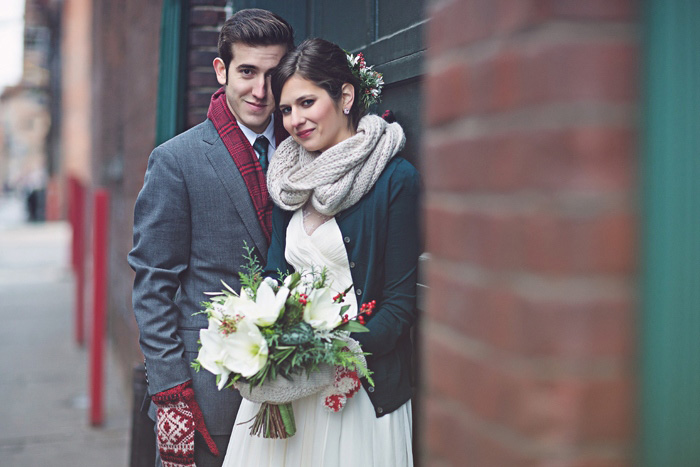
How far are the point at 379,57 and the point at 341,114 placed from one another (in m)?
0.65

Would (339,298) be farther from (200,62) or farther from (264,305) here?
(200,62)

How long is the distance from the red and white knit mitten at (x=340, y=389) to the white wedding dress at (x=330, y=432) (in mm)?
58

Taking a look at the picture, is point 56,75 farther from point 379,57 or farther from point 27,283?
point 379,57

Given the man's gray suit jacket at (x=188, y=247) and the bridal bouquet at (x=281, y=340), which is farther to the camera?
the man's gray suit jacket at (x=188, y=247)

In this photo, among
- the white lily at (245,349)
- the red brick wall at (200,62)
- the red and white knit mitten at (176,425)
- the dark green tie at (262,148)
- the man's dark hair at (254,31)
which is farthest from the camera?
the red brick wall at (200,62)

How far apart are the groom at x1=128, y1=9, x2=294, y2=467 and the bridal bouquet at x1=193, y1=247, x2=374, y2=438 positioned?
1.68 feet

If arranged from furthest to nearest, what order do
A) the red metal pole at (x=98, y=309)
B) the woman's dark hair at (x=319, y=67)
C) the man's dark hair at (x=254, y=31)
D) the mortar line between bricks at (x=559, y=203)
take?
the red metal pole at (x=98, y=309) → the man's dark hair at (x=254, y=31) → the woman's dark hair at (x=319, y=67) → the mortar line between bricks at (x=559, y=203)

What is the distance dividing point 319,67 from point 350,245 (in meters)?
0.56

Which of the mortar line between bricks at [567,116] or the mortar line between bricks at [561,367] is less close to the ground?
the mortar line between bricks at [567,116]

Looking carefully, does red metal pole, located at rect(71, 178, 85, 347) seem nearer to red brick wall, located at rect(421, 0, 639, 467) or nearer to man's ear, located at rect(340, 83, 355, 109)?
man's ear, located at rect(340, 83, 355, 109)

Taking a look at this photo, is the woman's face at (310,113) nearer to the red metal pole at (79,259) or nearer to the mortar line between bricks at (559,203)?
the mortar line between bricks at (559,203)

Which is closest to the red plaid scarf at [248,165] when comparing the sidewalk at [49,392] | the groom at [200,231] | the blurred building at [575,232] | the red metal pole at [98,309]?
the groom at [200,231]

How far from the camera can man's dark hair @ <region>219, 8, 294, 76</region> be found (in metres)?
2.48

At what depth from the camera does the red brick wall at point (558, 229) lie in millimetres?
802
